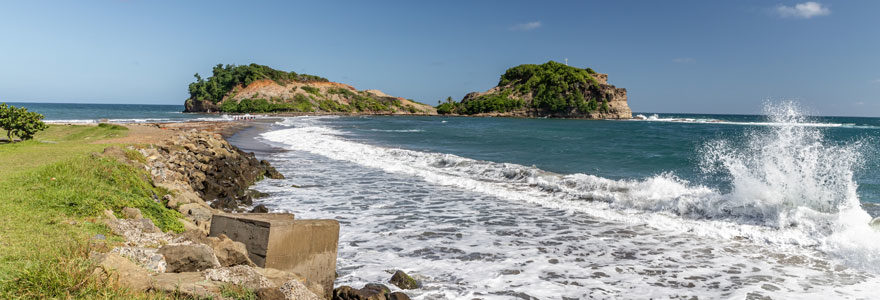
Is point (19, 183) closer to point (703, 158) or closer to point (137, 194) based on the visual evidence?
point (137, 194)

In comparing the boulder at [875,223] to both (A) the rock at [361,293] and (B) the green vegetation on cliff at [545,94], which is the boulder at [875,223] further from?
(B) the green vegetation on cliff at [545,94]

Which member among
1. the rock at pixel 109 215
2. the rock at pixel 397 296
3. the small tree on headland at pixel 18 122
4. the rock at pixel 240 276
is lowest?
the rock at pixel 397 296

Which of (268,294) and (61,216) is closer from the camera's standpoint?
(268,294)

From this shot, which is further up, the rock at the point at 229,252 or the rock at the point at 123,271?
the rock at the point at 123,271

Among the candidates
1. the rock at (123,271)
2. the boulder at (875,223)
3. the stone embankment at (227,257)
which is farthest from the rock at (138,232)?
the boulder at (875,223)

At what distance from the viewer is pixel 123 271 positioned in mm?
3832

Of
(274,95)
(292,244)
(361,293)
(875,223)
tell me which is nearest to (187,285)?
(292,244)

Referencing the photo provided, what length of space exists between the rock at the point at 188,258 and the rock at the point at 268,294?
2.67 feet

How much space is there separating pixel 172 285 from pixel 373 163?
1630cm

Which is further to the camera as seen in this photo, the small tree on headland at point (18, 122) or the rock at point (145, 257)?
the small tree on headland at point (18, 122)

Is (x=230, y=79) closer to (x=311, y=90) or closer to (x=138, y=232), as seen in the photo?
(x=311, y=90)

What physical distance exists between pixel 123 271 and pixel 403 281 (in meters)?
3.17

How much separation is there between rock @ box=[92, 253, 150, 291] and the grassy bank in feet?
0.32

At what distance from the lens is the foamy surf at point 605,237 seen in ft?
21.4
